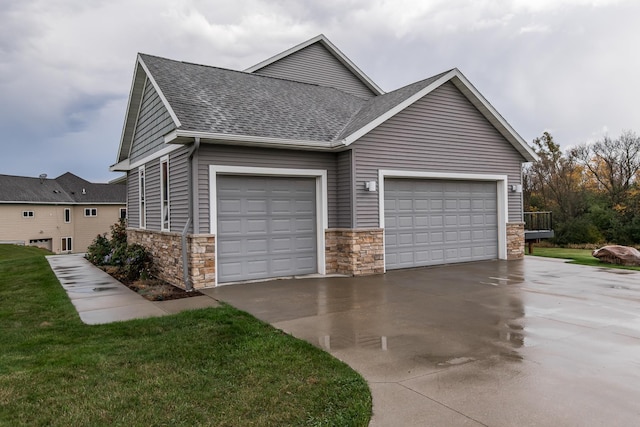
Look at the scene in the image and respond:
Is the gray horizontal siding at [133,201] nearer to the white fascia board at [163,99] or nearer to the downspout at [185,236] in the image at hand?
the white fascia board at [163,99]

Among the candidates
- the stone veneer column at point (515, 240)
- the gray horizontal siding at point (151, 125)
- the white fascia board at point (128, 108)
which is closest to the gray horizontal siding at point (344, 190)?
the gray horizontal siding at point (151, 125)

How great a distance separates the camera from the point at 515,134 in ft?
41.2

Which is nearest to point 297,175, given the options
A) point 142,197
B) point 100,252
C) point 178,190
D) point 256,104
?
point 256,104

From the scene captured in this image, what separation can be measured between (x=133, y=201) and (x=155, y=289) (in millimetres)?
6573

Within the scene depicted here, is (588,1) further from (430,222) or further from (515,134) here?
(430,222)

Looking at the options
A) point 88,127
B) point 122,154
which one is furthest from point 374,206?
point 88,127

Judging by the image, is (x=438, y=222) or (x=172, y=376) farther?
(x=438, y=222)

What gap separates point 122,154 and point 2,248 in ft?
58.2

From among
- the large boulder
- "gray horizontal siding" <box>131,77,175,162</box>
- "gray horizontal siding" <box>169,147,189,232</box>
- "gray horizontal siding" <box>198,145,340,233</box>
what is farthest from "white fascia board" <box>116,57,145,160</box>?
the large boulder

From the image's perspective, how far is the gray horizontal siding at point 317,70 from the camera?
1553 centimetres

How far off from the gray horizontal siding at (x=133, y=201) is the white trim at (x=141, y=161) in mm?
213

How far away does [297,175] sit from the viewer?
10375 mm

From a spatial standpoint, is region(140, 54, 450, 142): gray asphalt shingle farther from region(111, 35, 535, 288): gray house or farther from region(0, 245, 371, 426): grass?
region(0, 245, 371, 426): grass

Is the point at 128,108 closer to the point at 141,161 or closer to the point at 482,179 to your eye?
the point at 141,161
